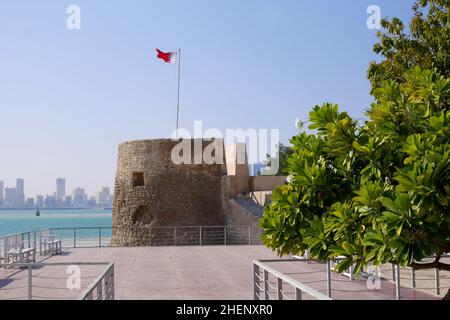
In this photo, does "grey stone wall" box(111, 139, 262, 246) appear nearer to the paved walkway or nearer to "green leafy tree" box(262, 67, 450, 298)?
the paved walkway

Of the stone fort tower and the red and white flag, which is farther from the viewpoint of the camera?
the red and white flag

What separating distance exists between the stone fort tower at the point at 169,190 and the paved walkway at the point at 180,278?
30.2ft

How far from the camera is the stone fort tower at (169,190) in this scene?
82.7 ft

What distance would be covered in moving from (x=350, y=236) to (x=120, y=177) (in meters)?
22.8

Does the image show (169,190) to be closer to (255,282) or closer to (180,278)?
(180,278)

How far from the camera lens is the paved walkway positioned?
891 centimetres

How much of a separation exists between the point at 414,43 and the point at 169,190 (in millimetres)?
14103

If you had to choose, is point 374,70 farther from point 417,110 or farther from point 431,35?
point 417,110

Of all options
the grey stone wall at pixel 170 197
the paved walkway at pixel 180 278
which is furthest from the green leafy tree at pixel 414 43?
the grey stone wall at pixel 170 197

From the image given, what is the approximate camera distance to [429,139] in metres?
4.17

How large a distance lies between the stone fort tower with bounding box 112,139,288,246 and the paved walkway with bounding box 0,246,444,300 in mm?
9206

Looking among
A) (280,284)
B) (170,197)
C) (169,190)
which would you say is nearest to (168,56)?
(169,190)
